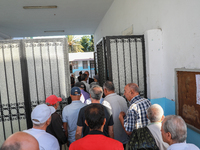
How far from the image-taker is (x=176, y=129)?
1272mm

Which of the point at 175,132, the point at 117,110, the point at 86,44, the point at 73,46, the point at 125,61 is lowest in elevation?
the point at 117,110

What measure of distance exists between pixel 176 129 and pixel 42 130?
4.16 ft

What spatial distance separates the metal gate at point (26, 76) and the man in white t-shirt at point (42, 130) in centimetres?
148

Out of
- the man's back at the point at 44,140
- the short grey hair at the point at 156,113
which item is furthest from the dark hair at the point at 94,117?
the short grey hair at the point at 156,113

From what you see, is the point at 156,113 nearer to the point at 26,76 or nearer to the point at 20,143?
the point at 20,143

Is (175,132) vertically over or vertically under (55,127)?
over

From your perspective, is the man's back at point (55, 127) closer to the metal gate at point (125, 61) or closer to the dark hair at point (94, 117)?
the dark hair at point (94, 117)

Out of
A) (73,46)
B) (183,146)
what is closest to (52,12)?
(183,146)

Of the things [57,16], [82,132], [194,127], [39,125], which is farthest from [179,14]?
[57,16]

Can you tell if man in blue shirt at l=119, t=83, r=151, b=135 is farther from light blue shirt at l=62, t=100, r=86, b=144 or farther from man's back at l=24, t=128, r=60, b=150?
man's back at l=24, t=128, r=60, b=150

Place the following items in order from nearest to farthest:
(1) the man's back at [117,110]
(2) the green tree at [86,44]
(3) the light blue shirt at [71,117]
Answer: (3) the light blue shirt at [71,117]
(1) the man's back at [117,110]
(2) the green tree at [86,44]

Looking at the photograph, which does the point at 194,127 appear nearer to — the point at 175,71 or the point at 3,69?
the point at 175,71

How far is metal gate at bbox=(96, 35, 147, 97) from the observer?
10.7ft

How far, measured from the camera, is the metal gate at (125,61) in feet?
10.7
